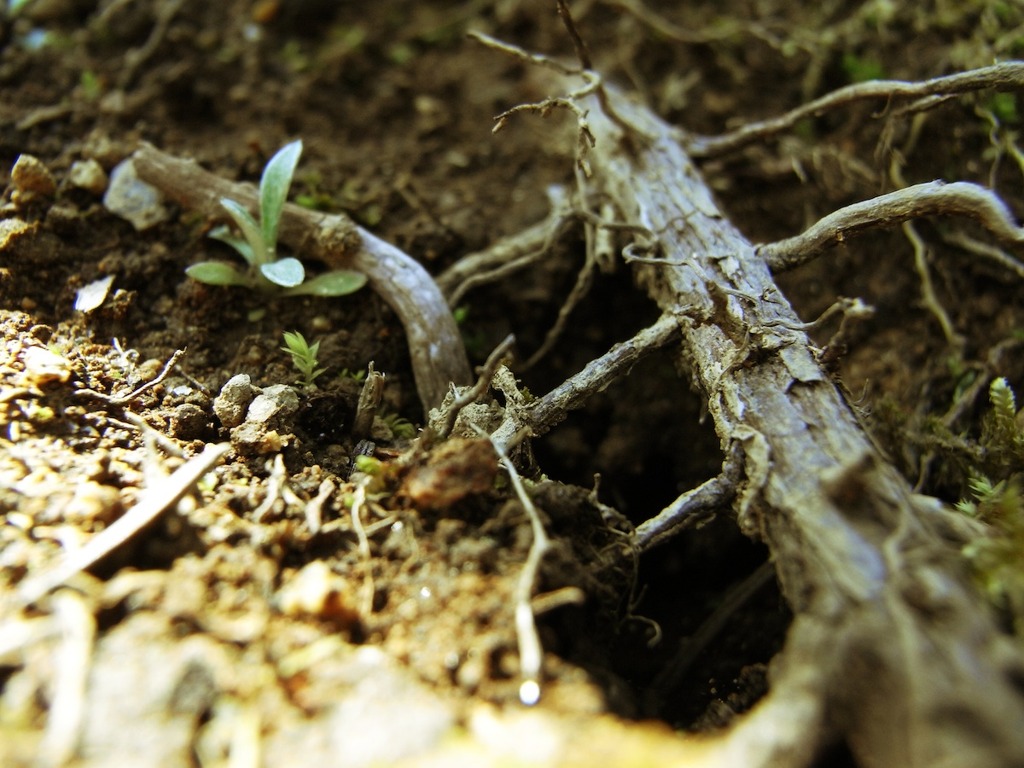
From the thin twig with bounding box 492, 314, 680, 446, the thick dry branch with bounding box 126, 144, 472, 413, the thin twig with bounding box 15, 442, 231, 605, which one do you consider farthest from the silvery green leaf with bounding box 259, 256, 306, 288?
the thin twig with bounding box 492, 314, 680, 446

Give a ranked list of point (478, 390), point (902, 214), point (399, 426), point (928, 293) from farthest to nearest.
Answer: point (928, 293)
point (399, 426)
point (902, 214)
point (478, 390)

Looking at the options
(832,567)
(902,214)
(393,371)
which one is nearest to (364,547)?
(393,371)

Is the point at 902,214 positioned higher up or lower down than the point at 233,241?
higher up


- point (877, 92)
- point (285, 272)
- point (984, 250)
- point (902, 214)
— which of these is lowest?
point (285, 272)

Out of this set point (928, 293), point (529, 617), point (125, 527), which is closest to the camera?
point (529, 617)

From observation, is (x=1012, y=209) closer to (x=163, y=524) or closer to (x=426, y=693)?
(x=426, y=693)

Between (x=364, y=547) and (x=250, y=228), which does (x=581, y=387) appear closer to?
(x=364, y=547)

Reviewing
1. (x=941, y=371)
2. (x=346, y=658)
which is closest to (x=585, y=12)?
(x=941, y=371)

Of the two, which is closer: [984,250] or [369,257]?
[369,257]
